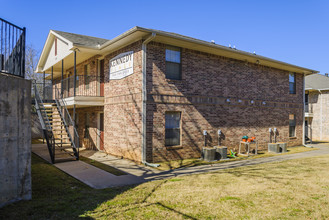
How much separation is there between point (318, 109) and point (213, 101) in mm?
16756

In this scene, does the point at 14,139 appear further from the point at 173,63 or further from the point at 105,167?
the point at 173,63

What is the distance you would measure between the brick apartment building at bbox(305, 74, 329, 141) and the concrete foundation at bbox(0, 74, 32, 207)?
24.4m

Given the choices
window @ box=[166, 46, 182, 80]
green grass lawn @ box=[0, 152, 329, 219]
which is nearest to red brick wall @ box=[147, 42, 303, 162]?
window @ box=[166, 46, 182, 80]

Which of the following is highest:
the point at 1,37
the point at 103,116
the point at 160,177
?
the point at 1,37

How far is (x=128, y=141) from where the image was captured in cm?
1156

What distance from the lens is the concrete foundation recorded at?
520cm

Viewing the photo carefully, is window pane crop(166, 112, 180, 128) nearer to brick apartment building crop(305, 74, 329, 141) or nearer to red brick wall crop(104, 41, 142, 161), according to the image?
red brick wall crop(104, 41, 142, 161)

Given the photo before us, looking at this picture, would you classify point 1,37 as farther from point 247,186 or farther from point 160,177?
point 247,186

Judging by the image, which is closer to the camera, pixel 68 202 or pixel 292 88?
pixel 68 202

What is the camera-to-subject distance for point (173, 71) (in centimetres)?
1169

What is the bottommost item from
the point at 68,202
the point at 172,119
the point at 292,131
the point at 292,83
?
the point at 68,202

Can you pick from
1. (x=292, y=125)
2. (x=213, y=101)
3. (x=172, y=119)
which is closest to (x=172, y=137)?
(x=172, y=119)

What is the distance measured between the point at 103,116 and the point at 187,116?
16.8ft

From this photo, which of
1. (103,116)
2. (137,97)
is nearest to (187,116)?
(137,97)
